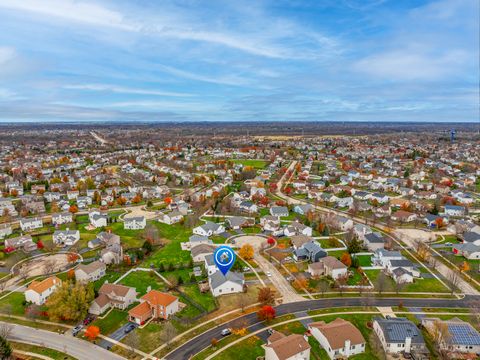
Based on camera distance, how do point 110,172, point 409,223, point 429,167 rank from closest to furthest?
1. point 409,223
2. point 110,172
3. point 429,167

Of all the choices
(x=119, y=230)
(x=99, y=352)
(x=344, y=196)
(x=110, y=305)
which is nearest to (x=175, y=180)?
(x=119, y=230)

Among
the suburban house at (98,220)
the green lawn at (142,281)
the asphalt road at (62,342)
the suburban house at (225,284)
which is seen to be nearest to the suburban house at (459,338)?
the suburban house at (225,284)

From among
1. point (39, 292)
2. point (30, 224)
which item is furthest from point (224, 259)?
point (30, 224)

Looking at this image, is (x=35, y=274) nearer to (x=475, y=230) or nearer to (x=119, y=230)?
(x=119, y=230)

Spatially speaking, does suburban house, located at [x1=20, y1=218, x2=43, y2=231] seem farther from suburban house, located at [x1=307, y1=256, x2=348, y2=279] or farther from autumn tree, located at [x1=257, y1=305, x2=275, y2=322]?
suburban house, located at [x1=307, y1=256, x2=348, y2=279]

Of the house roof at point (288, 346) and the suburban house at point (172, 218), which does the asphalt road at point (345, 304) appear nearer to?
the house roof at point (288, 346)

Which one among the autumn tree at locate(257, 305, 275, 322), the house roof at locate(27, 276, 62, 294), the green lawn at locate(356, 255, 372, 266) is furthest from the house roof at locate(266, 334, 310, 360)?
the house roof at locate(27, 276, 62, 294)
